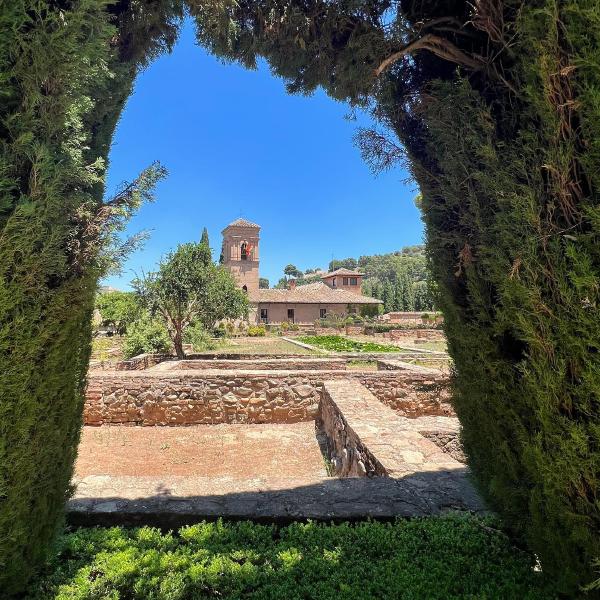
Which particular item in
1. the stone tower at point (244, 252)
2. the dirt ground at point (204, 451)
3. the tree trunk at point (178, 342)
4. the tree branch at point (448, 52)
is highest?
the stone tower at point (244, 252)

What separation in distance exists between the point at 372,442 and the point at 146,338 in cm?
1192

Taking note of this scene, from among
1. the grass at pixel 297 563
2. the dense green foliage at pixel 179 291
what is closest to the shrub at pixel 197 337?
the dense green foliage at pixel 179 291

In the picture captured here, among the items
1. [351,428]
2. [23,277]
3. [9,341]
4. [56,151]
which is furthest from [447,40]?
[351,428]

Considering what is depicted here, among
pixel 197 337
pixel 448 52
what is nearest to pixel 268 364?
pixel 197 337

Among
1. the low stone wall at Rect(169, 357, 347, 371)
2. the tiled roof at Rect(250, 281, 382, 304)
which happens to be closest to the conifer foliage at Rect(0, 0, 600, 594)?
the low stone wall at Rect(169, 357, 347, 371)

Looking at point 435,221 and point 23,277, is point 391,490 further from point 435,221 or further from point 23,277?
point 23,277

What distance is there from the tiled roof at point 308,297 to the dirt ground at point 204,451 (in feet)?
114

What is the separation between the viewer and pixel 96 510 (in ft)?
9.25

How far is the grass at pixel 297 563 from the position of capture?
6.40ft

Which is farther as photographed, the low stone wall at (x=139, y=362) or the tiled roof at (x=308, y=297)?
the tiled roof at (x=308, y=297)

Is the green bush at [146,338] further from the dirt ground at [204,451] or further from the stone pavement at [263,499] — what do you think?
the stone pavement at [263,499]

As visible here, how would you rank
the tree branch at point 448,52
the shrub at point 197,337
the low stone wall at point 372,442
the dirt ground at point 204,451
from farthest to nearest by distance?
the shrub at point 197,337 → the dirt ground at point 204,451 → the low stone wall at point 372,442 → the tree branch at point 448,52

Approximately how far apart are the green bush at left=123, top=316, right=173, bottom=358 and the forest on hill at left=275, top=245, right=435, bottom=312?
13013mm

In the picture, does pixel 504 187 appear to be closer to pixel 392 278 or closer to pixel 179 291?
pixel 179 291
